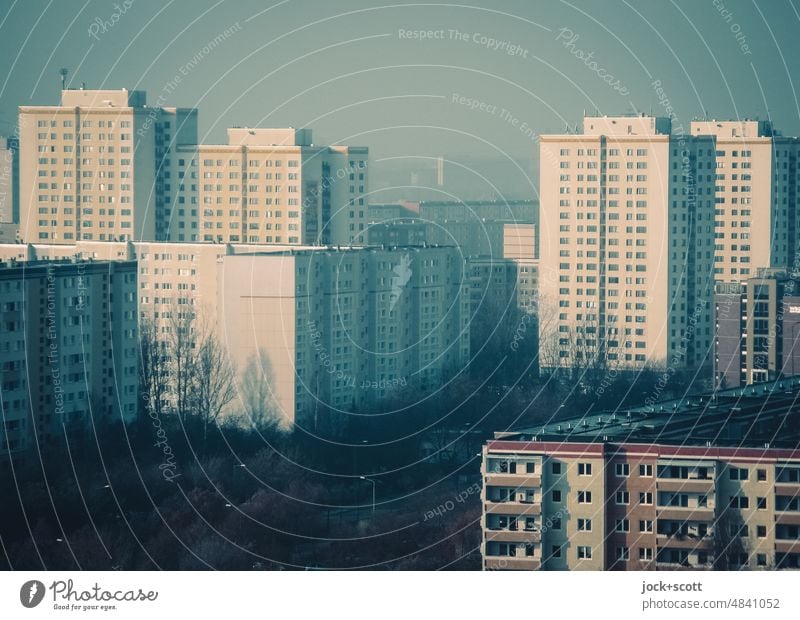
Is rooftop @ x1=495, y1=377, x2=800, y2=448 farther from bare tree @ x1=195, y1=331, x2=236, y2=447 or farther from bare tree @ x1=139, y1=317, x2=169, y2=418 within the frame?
bare tree @ x1=139, y1=317, x2=169, y2=418

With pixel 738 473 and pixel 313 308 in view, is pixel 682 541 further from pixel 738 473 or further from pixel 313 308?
pixel 313 308

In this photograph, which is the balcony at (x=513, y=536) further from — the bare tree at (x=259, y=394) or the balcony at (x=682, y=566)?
the bare tree at (x=259, y=394)

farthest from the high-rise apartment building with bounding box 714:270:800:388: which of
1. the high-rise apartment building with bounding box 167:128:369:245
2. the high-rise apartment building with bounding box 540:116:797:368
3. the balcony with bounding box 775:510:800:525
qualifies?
the balcony with bounding box 775:510:800:525

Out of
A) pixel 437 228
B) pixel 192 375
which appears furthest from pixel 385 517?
pixel 437 228
